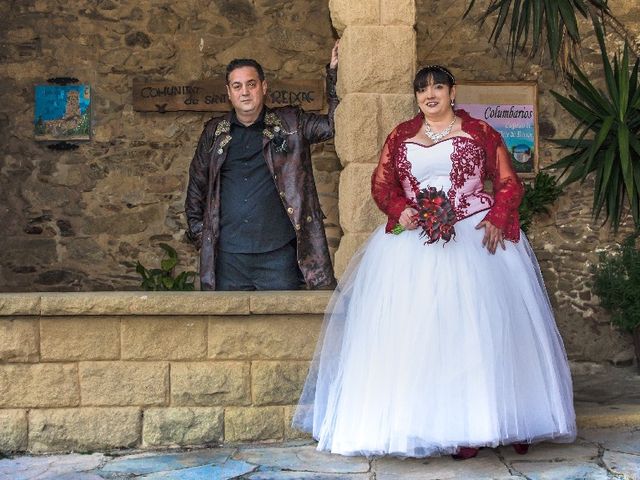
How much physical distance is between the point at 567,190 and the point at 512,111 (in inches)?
29.1

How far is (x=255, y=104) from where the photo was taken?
15.6 feet

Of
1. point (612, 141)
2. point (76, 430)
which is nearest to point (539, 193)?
point (612, 141)

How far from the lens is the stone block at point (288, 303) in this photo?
4.46 m

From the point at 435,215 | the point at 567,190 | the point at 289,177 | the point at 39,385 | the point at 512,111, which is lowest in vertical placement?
the point at 39,385

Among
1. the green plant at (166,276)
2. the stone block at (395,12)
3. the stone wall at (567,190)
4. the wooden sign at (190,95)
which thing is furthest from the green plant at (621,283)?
the stone block at (395,12)

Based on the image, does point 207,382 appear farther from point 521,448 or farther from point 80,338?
point 521,448

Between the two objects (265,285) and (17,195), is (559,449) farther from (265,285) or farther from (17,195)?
(17,195)

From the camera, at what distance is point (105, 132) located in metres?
7.54

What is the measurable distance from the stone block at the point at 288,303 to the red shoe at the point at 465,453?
89cm

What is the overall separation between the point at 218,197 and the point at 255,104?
0.49 metres

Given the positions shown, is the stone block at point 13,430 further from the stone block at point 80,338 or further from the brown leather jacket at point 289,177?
the brown leather jacket at point 289,177

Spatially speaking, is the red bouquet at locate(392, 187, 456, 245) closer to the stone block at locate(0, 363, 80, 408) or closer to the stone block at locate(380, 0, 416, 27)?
the stone block at locate(380, 0, 416, 27)

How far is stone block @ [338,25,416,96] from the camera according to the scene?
461cm

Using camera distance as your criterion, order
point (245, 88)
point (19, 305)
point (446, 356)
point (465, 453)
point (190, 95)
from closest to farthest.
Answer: point (446, 356)
point (465, 453)
point (19, 305)
point (245, 88)
point (190, 95)
